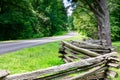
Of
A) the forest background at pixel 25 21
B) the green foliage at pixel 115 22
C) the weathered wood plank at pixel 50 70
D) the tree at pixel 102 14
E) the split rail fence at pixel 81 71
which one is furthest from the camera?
the forest background at pixel 25 21

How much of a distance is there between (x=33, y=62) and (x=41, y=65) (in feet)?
2.33

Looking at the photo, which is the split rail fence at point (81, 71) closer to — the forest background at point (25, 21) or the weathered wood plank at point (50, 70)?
the weathered wood plank at point (50, 70)

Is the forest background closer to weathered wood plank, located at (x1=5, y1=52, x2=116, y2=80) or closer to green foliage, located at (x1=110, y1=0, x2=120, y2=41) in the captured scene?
green foliage, located at (x1=110, y1=0, x2=120, y2=41)

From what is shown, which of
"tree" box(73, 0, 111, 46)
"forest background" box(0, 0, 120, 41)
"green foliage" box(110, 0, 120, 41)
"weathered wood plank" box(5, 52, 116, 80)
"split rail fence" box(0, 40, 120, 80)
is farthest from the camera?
"forest background" box(0, 0, 120, 41)

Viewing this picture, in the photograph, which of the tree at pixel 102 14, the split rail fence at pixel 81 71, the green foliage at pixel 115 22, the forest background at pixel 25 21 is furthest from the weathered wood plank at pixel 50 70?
the green foliage at pixel 115 22

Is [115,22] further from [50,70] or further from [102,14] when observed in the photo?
[50,70]

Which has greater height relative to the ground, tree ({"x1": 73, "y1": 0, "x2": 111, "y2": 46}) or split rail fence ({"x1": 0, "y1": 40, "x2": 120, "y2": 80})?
tree ({"x1": 73, "y1": 0, "x2": 111, "y2": 46})

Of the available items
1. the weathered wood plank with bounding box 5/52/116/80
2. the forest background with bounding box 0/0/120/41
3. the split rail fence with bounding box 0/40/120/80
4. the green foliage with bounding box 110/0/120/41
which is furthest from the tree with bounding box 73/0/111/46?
the green foliage with bounding box 110/0/120/41

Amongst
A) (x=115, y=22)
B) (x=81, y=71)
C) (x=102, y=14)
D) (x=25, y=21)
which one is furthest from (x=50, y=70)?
(x=25, y=21)

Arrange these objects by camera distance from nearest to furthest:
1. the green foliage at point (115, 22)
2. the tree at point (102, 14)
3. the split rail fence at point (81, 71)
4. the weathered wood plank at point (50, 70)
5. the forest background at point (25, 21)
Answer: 1. the weathered wood plank at point (50, 70)
2. the split rail fence at point (81, 71)
3. the tree at point (102, 14)
4. the green foliage at point (115, 22)
5. the forest background at point (25, 21)

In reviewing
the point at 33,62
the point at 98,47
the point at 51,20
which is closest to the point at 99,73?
the point at 98,47

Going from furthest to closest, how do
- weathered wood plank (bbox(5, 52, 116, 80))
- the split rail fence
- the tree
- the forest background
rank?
the forest background → the tree → the split rail fence → weathered wood plank (bbox(5, 52, 116, 80))

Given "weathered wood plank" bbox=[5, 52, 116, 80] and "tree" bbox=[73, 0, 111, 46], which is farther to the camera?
"tree" bbox=[73, 0, 111, 46]

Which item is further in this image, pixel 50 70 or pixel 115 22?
pixel 115 22
